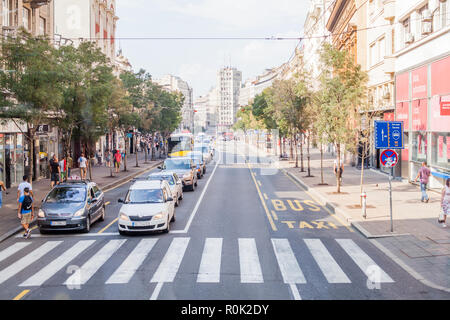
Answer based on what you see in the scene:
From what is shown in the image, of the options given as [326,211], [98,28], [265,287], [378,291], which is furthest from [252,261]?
[98,28]

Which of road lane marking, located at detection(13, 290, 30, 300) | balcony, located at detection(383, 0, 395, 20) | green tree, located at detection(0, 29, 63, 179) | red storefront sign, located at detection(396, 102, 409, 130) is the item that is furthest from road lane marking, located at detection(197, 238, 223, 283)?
balcony, located at detection(383, 0, 395, 20)

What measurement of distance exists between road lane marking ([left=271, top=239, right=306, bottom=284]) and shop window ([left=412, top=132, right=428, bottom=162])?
49.3ft

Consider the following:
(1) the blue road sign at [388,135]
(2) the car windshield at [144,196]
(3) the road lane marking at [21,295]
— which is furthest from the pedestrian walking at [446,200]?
(3) the road lane marking at [21,295]

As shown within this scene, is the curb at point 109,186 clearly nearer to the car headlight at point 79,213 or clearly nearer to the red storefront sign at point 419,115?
the car headlight at point 79,213

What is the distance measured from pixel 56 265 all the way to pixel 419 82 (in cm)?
2182

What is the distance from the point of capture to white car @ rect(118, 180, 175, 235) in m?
16.2

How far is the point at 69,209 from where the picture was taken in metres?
16.9

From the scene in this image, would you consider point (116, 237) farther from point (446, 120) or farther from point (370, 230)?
point (446, 120)

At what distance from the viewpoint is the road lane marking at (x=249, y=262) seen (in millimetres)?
11219

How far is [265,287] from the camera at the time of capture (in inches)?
414

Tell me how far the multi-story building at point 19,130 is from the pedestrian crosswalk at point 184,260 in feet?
44.7

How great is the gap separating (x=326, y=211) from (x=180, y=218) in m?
6.41

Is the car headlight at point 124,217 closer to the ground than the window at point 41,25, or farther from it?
closer to the ground

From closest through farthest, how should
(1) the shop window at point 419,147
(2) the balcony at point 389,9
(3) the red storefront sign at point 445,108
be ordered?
(3) the red storefront sign at point 445,108, (1) the shop window at point 419,147, (2) the balcony at point 389,9
